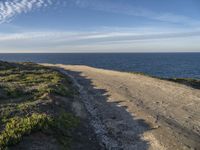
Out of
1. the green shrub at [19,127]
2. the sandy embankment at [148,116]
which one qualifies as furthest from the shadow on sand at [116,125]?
the green shrub at [19,127]

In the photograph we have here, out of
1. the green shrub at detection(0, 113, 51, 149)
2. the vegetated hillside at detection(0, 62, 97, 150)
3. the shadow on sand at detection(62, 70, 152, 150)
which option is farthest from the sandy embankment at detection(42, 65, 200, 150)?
the green shrub at detection(0, 113, 51, 149)

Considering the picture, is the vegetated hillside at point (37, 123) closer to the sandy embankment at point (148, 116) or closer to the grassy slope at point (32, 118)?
the grassy slope at point (32, 118)

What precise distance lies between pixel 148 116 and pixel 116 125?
3313 mm

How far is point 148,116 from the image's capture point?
24.5 meters

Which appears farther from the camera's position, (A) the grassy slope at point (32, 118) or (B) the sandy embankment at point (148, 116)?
(B) the sandy embankment at point (148, 116)

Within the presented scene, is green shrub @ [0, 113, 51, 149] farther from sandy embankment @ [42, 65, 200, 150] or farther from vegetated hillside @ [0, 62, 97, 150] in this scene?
sandy embankment @ [42, 65, 200, 150]

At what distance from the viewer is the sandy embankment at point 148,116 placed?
18916 mm

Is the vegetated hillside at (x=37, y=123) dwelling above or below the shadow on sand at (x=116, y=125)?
above

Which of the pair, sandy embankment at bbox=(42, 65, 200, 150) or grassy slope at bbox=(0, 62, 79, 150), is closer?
grassy slope at bbox=(0, 62, 79, 150)

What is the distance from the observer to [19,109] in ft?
71.6

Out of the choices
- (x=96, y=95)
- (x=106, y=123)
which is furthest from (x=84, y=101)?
(x=106, y=123)

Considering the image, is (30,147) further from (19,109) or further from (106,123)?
(106,123)

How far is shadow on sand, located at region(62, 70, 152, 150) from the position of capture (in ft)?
61.0

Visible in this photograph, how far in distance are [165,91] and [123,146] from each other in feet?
68.7
